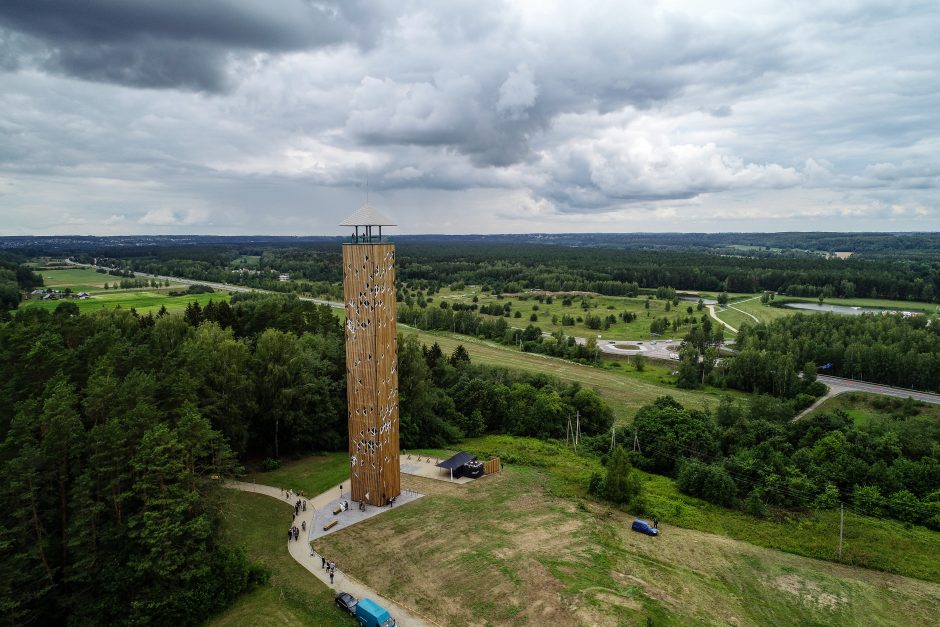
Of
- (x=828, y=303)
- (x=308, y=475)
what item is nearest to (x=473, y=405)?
(x=308, y=475)

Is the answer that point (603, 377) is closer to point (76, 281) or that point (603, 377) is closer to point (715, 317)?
point (715, 317)

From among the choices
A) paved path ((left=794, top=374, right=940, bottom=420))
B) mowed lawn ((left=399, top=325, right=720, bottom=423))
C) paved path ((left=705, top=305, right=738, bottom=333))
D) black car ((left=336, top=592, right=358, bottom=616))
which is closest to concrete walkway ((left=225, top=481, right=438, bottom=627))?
black car ((left=336, top=592, right=358, bottom=616))

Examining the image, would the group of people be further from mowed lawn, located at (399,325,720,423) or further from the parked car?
mowed lawn, located at (399,325,720,423)

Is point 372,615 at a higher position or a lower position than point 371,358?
lower

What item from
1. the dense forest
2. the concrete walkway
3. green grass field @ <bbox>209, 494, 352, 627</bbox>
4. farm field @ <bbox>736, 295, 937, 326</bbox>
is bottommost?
the concrete walkway

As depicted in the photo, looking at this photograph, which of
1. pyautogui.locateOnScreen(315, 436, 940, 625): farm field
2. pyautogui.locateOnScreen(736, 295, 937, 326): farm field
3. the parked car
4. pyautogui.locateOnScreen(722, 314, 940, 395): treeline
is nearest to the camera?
the parked car

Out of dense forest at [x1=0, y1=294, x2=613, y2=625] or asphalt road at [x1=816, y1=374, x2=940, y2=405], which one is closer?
dense forest at [x1=0, y1=294, x2=613, y2=625]

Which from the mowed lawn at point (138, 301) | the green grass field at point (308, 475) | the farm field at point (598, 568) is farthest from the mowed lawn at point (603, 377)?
the mowed lawn at point (138, 301)
